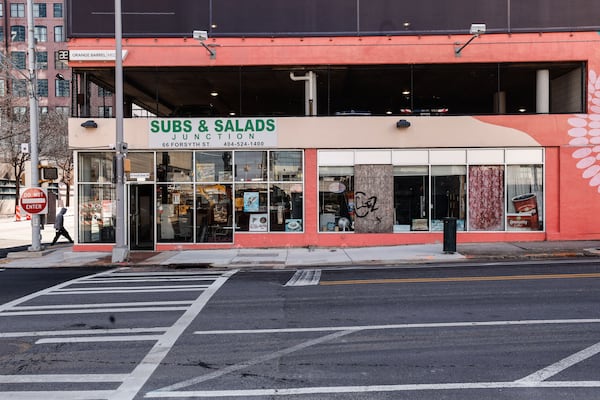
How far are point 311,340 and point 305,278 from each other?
540 cm

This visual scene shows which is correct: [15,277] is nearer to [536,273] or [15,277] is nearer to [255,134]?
[255,134]

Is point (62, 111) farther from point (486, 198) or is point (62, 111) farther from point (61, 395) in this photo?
point (61, 395)

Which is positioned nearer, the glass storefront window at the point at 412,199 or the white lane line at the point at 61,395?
the white lane line at the point at 61,395

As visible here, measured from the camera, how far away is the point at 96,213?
1886 centimetres

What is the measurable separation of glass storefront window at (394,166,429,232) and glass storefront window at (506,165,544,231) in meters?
2.98

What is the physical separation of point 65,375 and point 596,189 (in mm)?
18555

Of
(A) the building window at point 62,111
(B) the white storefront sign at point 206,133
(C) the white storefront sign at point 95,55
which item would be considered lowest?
(B) the white storefront sign at point 206,133

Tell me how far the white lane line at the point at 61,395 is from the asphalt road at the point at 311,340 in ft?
0.06

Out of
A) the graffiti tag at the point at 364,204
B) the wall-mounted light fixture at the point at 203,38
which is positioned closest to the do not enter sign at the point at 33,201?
the wall-mounted light fixture at the point at 203,38

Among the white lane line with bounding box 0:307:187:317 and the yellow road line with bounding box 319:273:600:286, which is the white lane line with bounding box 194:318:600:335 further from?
the yellow road line with bounding box 319:273:600:286

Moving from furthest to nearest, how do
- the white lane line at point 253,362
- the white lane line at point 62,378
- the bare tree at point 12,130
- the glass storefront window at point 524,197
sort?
the bare tree at point 12,130 < the glass storefront window at point 524,197 < the white lane line at point 62,378 < the white lane line at point 253,362

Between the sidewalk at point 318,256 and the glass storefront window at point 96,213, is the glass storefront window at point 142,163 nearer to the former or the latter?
the glass storefront window at point 96,213

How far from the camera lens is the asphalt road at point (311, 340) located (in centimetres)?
505

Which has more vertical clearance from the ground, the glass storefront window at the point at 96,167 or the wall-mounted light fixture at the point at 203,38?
the wall-mounted light fixture at the point at 203,38
